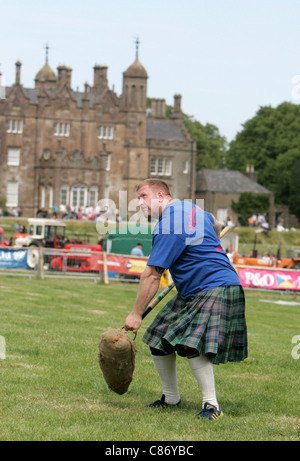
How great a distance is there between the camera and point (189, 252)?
639 cm

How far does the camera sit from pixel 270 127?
87.9 m

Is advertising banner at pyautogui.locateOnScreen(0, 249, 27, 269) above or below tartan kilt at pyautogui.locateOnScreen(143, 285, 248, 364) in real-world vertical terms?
below

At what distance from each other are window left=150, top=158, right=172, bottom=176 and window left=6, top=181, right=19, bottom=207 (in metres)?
13.3

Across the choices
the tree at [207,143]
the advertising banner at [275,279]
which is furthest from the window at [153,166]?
the advertising banner at [275,279]

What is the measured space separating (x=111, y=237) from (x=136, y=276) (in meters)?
8.56

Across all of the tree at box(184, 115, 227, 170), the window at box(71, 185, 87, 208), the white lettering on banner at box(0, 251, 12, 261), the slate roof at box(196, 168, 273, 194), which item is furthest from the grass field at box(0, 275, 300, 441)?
the tree at box(184, 115, 227, 170)

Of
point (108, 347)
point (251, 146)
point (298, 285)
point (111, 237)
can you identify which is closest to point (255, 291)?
point (298, 285)

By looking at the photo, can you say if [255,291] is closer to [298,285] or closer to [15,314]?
[298,285]

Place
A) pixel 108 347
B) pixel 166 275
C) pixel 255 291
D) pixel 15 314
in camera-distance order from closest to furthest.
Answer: pixel 108 347 < pixel 15 314 < pixel 166 275 < pixel 255 291

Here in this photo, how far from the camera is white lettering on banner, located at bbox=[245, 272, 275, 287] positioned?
23.6 m

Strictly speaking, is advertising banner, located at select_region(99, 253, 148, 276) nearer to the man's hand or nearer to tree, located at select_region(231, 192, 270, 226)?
the man's hand

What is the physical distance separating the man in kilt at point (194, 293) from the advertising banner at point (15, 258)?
713 inches

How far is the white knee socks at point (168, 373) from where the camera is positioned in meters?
6.67
